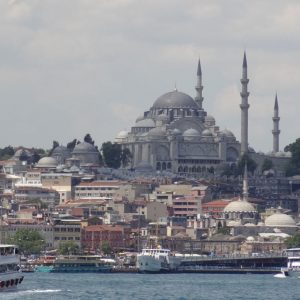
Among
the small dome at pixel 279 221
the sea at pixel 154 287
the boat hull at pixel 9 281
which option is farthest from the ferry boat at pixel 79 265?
the boat hull at pixel 9 281

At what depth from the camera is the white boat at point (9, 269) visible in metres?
89.0

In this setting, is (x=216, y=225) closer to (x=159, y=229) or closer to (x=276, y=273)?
(x=159, y=229)

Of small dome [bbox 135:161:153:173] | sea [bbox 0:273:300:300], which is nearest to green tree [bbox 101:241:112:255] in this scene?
sea [bbox 0:273:300:300]

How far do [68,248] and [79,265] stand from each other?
60.4 ft

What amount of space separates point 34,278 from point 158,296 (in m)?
20.8

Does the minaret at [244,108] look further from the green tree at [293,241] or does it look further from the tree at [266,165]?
the green tree at [293,241]

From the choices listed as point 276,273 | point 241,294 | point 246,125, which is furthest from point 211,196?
point 241,294

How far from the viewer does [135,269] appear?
13200cm

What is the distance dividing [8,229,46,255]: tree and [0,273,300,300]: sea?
20756 millimetres

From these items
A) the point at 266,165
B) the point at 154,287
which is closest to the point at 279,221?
the point at 266,165

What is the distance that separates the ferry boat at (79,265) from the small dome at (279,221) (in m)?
38.5

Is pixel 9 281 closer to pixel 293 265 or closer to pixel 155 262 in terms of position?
pixel 293 265

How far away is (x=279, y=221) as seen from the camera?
17500 cm

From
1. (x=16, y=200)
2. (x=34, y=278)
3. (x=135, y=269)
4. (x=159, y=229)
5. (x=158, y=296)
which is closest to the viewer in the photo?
(x=158, y=296)
